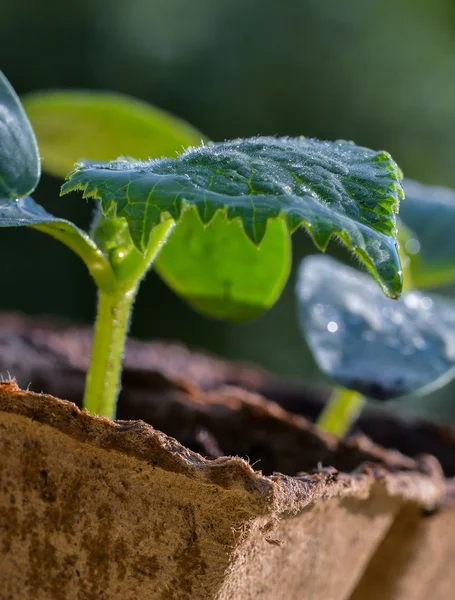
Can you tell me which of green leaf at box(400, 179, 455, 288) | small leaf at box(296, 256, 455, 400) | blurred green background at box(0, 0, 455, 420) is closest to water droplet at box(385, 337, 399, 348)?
small leaf at box(296, 256, 455, 400)

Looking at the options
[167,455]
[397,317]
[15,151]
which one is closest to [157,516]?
[167,455]

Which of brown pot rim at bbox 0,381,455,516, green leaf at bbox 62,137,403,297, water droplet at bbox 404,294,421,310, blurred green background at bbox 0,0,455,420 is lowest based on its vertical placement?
blurred green background at bbox 0,0,455,420

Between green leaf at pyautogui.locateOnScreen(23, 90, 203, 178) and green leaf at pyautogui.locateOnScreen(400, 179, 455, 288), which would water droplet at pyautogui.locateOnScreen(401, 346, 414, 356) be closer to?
green leaf at pyautogui.locateOnScreen(400, 179, 455, 288)

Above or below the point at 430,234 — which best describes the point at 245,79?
below

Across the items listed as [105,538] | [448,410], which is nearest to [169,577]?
[105,538]

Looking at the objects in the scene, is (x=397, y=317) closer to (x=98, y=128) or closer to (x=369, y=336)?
(x=369, y=336)

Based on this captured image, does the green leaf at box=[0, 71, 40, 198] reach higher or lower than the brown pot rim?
higher
